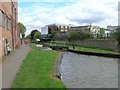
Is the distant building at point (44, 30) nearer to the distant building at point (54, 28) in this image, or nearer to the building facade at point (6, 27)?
the distant building at point (54, 28)

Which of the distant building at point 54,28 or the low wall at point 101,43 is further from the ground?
the distant building at point 54,28

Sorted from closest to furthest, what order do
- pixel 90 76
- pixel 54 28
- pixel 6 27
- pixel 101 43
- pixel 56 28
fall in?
pixel 90 76
pixel 6 27
pixel 101 43
pixel 56 28
pixel 54 28

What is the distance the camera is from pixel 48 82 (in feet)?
52.8

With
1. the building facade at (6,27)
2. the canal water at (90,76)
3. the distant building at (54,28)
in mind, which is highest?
the distant building at (54,28)

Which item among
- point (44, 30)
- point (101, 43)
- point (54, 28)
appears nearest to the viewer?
point (101, 43)

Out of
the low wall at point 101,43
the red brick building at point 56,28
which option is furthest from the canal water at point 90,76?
the red brick building at point 56,28

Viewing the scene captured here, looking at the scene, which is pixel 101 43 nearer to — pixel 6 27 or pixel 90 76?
pixel 6 27

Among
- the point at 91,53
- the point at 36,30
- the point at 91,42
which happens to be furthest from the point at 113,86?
the point at 36,30

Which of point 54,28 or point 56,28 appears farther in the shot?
point 54,28

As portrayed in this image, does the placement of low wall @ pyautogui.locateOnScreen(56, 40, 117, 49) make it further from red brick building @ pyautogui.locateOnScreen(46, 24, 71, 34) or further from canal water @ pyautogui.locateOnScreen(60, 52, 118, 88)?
red brick building @ pyautogui.locateOnScreen(46, 24, 71, 34)

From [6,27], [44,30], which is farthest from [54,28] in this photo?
[6,27]

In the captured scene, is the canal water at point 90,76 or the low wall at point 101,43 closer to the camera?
the canal water at point 90,76

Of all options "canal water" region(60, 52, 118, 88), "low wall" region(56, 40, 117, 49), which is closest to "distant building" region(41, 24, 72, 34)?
"low wall" region(56, 40, 117, 49)

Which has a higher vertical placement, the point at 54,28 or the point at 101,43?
the point at 54,28
